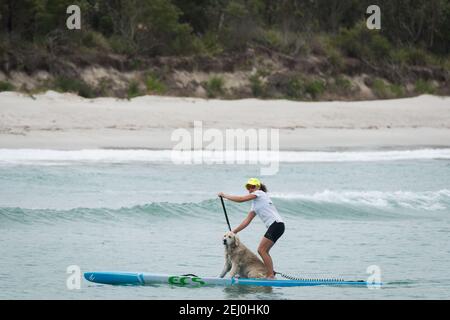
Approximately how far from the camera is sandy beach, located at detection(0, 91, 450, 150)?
1003 inches

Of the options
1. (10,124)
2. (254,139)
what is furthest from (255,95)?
(10,124)

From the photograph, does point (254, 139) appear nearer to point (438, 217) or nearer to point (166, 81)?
point (166, 81)

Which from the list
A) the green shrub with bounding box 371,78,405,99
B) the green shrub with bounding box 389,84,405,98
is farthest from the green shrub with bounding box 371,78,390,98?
the green shrub with bounding box 389,84,405,98

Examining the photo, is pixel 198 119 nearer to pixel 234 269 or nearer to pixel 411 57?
pixel 411 57

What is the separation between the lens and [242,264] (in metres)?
12.8

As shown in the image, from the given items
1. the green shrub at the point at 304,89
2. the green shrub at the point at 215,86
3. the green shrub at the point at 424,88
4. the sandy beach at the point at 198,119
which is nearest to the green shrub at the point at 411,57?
the green shrub at the point at 424,88

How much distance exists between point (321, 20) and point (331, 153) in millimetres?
16244

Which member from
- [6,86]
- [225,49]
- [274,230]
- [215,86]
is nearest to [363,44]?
[225,49]

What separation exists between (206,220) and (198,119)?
899 cm

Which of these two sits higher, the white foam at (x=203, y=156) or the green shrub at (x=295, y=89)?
the green shrub at (x=295, y=89)

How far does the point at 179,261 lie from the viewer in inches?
A: 591

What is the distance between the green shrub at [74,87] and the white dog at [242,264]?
16.9 meters

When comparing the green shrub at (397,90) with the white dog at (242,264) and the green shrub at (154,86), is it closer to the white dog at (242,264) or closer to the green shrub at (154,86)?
the green shrub at (154,86)

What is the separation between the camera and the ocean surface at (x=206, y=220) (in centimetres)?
1371
